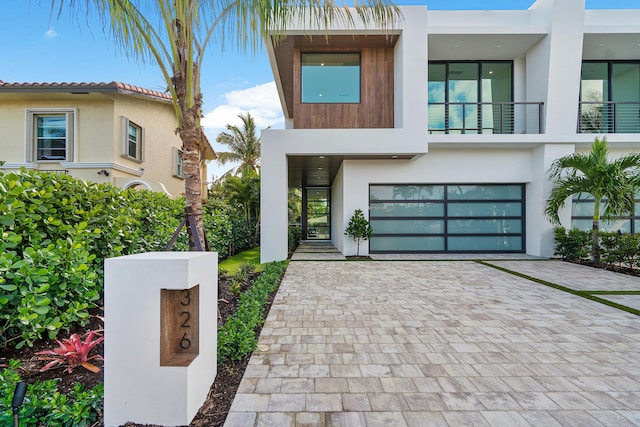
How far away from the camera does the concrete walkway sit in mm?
2277

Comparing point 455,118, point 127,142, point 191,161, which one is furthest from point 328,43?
point 127,142

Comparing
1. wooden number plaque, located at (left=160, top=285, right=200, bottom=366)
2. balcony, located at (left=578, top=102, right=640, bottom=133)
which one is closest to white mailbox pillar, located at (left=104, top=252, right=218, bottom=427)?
wooden number plaque, located at (left=160, top=285, right=200, bottom=366)

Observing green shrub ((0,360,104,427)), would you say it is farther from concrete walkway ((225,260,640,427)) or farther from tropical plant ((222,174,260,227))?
tropical plant ((222,174,260,227))

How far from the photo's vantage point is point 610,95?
10859mm

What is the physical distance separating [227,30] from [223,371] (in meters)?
3.86

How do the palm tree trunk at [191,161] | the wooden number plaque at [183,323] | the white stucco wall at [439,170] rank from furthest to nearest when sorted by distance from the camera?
the white stucco wall at [439,170] → the palm tree trunk at [191,161] → the wooden number plaque at [183,323]

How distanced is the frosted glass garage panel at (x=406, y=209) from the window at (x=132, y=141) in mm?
8937

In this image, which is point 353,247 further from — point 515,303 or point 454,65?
point 454,65

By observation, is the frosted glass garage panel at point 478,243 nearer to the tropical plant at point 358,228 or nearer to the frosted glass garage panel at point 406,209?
the frosted glass garage panel at point 406,209

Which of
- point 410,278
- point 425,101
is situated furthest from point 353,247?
point 425,101

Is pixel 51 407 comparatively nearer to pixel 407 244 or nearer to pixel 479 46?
pixel 407 244

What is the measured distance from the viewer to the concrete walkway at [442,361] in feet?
7.47

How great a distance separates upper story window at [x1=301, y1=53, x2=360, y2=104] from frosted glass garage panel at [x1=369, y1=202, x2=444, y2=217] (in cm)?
360

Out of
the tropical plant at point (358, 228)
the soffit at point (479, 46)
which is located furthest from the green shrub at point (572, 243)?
the soffit at point (479, 46)
